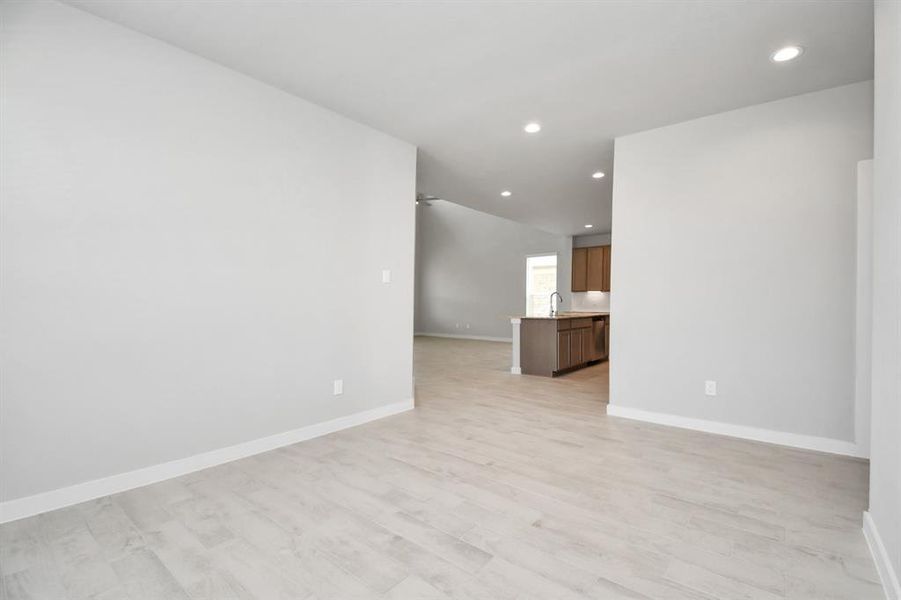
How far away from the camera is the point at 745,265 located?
3.39 m

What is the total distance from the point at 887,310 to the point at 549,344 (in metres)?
4.56

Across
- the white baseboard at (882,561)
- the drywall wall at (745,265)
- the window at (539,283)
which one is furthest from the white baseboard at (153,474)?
the window at (539,283)

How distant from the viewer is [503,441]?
321cm

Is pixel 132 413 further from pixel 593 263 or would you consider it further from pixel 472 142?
pixel 593 263

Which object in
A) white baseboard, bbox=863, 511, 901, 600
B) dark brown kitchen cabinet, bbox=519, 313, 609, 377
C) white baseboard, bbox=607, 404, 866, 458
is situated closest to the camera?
white baseboard, bbox=863, 511, 901, 600

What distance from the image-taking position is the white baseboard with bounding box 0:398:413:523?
2062mm

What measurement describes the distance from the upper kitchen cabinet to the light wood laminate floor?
6.50m

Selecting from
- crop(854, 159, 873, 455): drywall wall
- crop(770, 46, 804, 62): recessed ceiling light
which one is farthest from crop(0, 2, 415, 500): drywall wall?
crop(854, 159, 873, 455): drywall wall

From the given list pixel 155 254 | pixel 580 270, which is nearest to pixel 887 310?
pixel 155 254

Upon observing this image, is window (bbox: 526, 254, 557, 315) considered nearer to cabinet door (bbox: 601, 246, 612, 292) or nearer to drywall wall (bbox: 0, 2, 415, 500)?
cabinet door (bbox: 601, 246, 612, 292)

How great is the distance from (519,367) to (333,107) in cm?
450

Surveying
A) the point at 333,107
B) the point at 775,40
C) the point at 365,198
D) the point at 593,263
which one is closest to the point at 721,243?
the point at 775,40

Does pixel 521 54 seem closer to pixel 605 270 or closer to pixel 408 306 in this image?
pixel 408 306

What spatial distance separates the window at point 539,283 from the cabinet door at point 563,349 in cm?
443
